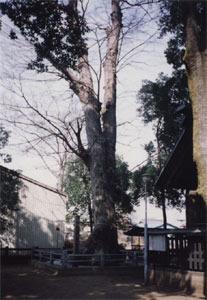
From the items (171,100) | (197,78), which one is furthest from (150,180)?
(197,78)

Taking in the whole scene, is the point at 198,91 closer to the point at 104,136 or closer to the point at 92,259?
the point at 92,259

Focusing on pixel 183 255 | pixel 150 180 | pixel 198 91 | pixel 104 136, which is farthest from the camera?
pixel 150 180

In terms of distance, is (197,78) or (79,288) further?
(79,288)

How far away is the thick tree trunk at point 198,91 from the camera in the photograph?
984 cm

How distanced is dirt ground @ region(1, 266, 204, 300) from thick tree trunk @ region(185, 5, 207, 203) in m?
4.09

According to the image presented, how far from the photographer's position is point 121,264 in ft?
66.3

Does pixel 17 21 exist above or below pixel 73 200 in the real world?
above

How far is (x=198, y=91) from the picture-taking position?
33.9 feet

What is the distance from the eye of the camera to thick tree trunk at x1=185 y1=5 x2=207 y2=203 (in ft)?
32.3

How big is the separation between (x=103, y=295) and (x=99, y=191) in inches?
392

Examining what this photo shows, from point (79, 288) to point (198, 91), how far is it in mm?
7233

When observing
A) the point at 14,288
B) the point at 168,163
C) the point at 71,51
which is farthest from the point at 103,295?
the point at 71,51

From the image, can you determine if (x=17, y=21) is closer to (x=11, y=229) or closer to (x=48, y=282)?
(x=48, y=282)

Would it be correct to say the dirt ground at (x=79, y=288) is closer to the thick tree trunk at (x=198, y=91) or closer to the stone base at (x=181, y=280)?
the stone base at (x=181, y=280)
